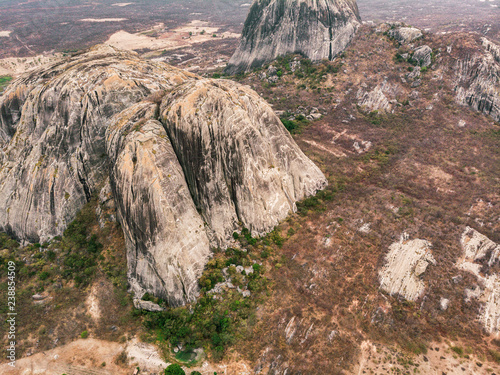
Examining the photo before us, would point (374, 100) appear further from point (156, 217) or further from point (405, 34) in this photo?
point (156, 217)

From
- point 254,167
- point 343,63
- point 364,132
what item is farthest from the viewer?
point 343,63

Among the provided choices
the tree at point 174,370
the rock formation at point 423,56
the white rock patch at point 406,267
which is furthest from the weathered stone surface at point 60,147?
the rock formation at point 423,56

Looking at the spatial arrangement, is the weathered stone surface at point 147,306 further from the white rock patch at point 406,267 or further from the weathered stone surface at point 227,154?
the white rock patch at point 406,267

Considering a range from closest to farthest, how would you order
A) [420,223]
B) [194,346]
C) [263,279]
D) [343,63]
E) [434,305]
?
[194,346]
[434,305]
[263,279]
[420,223]
[343,63]

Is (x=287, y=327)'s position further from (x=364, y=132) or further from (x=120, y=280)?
(x=364, y=132)

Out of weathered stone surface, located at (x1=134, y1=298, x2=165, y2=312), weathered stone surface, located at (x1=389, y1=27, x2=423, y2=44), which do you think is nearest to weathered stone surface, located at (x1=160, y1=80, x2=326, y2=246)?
weathered stone surface, located at (x1=134, y1=298, x2=165, y2=312)

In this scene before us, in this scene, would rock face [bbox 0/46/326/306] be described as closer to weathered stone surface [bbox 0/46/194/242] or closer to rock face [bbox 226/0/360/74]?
weathered stone surface [bbox 0/46/194/242]

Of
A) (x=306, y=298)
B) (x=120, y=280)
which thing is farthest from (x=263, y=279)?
(x=120, y=280)

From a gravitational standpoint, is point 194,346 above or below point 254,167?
below
